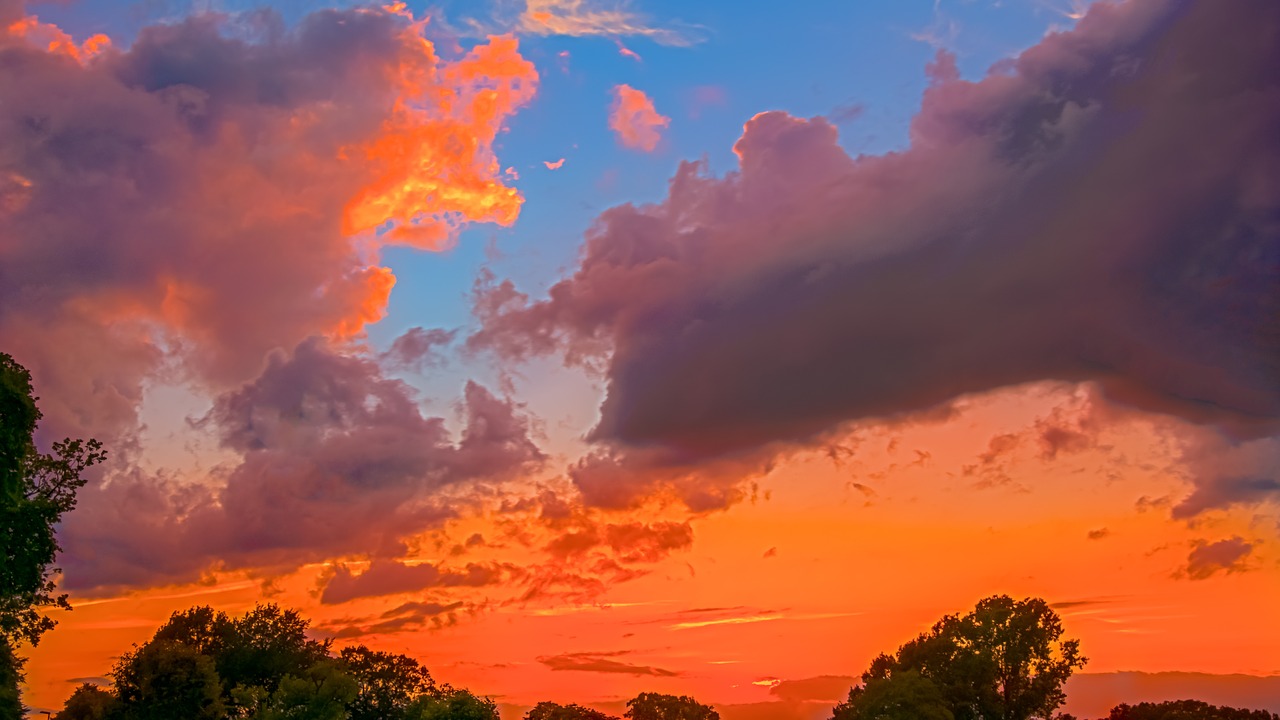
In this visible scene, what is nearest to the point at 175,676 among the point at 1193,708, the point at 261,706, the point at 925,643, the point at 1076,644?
the point at 261,706

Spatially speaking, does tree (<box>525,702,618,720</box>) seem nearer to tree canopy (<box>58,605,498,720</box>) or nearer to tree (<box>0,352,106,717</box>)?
tree canopy (<box>58,605,498,720</box>)

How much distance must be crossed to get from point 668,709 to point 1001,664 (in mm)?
46913

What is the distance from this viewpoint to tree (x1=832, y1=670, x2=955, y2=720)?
268 ft

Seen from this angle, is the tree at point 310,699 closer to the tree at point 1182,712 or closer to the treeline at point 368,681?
the treeline at point 368,681

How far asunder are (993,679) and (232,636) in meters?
69.2

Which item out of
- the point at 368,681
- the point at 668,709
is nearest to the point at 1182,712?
the point at 668,709

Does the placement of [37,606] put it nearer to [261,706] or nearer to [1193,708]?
[261,706]

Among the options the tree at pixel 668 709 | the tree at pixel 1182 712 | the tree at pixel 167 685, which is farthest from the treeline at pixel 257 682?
the tree at pixel 1182 712

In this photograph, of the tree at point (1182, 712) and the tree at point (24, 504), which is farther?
the tree at point (1182, 712)

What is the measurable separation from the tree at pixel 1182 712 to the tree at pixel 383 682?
238 ft

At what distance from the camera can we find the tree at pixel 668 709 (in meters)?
122

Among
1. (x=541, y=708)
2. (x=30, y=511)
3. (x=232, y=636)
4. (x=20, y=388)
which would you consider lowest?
(x=541, y=708)

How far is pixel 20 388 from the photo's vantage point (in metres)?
45.2

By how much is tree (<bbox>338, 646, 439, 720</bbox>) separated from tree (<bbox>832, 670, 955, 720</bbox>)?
145ft
